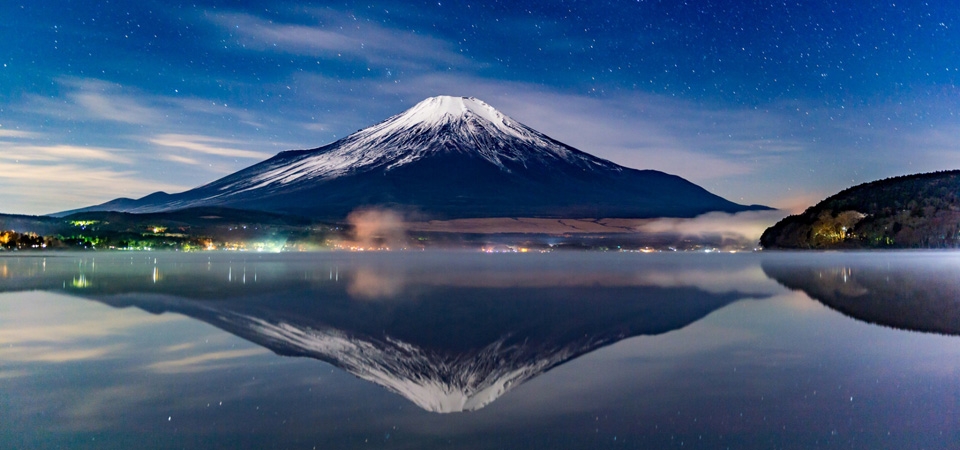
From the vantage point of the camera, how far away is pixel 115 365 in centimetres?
1138

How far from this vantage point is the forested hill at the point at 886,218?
4727 inches

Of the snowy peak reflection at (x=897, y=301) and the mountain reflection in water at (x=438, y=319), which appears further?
the snowy peak reflection at (x=897, y=301)

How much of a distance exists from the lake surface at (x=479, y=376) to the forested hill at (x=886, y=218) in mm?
115863

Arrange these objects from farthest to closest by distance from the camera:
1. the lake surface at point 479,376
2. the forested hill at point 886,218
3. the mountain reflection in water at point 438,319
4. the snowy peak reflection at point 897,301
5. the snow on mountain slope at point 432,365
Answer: the forested hill at point 886,218
the snowy peak reflection at point 897,301
the mountain reflection in water at point 438,319
the snow on mountain slope at point 432,365
the lake surface at point 479,376

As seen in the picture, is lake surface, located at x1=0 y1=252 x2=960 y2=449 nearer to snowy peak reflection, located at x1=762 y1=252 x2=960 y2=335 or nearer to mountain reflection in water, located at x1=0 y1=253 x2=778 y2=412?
mountain reflection in water, located at x1=0 y1=253 x2=778 y2=412

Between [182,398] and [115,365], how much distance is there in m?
3.08

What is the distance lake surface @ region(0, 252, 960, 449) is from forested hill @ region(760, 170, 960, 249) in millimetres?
115863

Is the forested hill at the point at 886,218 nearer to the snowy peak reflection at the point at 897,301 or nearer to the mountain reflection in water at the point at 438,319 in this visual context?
the snowy peak reflection at the point at 897,301

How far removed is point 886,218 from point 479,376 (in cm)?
13577

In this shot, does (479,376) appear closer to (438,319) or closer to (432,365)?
(432,365)

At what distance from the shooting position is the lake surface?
7477 mm

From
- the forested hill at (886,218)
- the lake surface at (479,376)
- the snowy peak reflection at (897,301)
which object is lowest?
the snowy peak reflection at (897,301)

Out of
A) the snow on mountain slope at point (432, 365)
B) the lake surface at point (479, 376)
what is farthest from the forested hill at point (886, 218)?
the snow on mountain slope at point (432, 365)

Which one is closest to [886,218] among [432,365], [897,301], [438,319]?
[897,301]
